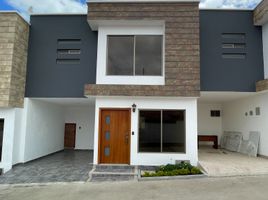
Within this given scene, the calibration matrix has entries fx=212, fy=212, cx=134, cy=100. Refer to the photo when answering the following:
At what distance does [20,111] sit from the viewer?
9.19m

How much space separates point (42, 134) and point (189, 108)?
291 inches

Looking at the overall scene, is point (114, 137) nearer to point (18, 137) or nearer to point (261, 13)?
point (18, 137)

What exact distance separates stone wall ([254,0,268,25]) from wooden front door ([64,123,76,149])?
1175 cm

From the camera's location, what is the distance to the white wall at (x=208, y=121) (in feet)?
44.3

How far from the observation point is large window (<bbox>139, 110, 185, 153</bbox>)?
8578 mm

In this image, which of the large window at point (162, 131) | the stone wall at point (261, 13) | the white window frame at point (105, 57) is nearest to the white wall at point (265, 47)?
the stone wall at point (261, 13)

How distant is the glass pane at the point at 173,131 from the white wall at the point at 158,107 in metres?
0.20

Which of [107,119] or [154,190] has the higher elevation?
[107,119]

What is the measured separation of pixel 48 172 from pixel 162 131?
4.67 m

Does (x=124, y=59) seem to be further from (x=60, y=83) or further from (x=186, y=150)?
(x=186, y=150)

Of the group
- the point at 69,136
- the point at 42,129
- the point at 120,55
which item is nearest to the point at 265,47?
the point at 120,55

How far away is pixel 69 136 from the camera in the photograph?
14.1 m

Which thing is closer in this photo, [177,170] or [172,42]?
[177,170]

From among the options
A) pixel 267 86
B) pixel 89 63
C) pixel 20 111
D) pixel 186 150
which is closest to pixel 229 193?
pixel 186 150
